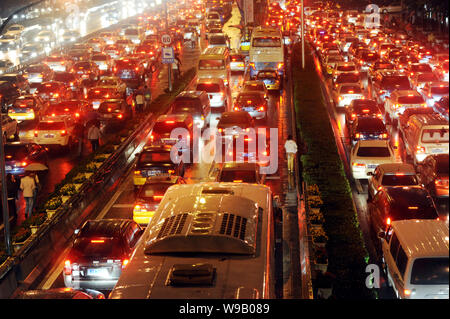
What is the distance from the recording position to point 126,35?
72.4 meters

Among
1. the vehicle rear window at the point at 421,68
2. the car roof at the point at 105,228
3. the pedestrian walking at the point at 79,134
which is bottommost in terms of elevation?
the pedestrian walking at the point at 79,134

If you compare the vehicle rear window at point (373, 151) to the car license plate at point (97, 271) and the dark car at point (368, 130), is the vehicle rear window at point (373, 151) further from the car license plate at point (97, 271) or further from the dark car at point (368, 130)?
the car license plate at point (97, 271)

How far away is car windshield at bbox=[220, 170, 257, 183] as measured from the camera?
18.9 m

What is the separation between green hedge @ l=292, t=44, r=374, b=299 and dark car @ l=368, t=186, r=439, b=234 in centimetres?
59

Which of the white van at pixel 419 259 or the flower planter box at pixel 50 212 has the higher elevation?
the white van at pixel 419 259

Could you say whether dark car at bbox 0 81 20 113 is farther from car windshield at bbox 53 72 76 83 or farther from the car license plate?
the car license plate

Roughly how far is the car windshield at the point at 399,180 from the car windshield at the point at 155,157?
6.63 m

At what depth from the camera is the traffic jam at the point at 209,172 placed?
9.62 m

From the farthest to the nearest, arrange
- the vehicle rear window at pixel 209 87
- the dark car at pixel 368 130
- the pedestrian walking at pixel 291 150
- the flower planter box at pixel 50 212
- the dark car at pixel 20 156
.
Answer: the vehicle rear window at pixel 209 87
the dark car at pixel 368 130
the dark car at pixel 20 156
the pedestrian walking at pixel 291 150
the flower planter box at pixel 50 212

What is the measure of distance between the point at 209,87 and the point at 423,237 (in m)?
24.6

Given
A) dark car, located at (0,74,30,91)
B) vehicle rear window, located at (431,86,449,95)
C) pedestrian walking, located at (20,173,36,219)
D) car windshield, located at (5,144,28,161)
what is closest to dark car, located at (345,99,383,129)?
vehicle rear window, located at (431,86,449,95)

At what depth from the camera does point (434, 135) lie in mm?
22828

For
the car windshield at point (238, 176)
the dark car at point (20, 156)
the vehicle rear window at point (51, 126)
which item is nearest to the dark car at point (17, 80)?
the vehicle rear window at point (51, 126)
